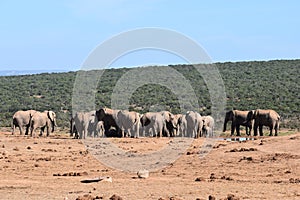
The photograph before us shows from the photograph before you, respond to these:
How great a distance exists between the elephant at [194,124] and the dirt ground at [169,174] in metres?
7.05

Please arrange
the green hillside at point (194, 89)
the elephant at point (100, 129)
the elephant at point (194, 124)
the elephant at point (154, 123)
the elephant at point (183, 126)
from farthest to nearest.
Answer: the green hillside at point (194, 89) → the elephant at point (154, 123) → the elephant at point (100, 129) → the elephant at point (183, 126) → the elephant at point (194, 124)

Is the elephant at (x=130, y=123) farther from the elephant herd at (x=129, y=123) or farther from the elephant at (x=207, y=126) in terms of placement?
the elephant at (x=207, y=126)

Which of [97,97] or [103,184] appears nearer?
[103,184]

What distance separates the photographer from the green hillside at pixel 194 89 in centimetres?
6044

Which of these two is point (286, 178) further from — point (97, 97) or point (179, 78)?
point (179, 78)

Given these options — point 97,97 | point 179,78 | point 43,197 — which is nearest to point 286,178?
point 43,197

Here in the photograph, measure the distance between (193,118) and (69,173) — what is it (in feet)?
57.2

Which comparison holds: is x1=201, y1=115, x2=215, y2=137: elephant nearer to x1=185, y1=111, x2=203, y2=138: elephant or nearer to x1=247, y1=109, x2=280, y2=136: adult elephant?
x1=185, y1=111, x2=203, y2=138: elephant

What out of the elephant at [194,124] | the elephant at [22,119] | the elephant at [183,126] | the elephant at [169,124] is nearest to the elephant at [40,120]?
the elephant at [22,119]

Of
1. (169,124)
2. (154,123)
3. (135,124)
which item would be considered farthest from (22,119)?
(169,124)

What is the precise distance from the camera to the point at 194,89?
240ft

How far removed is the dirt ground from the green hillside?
23060 millimetres

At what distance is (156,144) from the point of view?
1152 inches

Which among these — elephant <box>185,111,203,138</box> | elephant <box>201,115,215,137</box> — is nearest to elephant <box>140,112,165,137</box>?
elephant <box>185,111,203,138</box>
